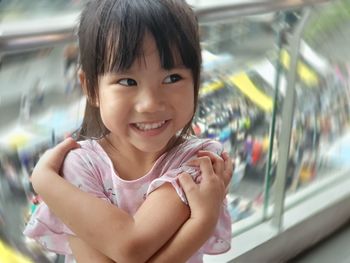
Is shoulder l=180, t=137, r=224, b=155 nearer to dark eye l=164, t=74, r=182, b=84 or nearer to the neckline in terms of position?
the neckline

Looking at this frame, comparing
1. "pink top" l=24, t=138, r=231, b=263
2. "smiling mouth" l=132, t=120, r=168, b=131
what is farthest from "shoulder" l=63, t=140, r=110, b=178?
"smiling mouth" l=132, t=120, r=168, b=131

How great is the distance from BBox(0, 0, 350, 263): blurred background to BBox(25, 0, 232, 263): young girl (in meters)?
0.09

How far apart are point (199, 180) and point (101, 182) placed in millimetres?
162

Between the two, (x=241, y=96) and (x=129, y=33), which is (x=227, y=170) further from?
(x=241, y=96)

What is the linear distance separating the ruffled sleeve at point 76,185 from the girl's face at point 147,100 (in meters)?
0.08

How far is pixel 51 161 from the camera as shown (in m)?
0.91

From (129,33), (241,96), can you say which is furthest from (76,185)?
(241,96)

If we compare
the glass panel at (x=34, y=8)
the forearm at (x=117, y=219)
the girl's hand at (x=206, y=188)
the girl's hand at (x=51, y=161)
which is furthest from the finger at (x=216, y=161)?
the glass panel at (x=34, y=8)

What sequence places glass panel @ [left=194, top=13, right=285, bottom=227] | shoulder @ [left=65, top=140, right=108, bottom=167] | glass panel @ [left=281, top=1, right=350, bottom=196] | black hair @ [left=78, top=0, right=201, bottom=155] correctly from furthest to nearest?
glass panel @ [left=281, top=1, right=350, bottom=196], glass panel @ [left=194, top=13, right=285, bottom=227], shoulder @ [left=65, top=140, right=108, bottom=167], black hair @ [left=78, top=0, right=201, bottom=155]

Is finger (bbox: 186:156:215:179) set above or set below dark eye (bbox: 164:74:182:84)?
below

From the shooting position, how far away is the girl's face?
0.83 m

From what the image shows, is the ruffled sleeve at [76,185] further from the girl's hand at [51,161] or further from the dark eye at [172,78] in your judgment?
the dark eye at [172,78]

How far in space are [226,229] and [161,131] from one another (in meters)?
0.27

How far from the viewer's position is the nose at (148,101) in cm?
83
